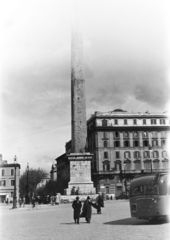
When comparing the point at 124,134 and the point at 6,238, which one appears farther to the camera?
the point at 124,134

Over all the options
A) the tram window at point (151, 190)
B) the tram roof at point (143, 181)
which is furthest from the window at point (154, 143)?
the tram window at point (151, 190)

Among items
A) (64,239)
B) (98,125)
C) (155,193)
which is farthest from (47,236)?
(98,125)

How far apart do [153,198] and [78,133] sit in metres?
20.0

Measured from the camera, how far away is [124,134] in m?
69.7

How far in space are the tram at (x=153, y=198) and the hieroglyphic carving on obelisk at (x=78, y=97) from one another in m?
19.0

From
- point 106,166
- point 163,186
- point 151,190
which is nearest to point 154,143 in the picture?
point 106,166

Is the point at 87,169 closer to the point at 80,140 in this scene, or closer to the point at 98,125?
the point at 80,140

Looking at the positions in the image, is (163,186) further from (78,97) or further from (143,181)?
(78,97)

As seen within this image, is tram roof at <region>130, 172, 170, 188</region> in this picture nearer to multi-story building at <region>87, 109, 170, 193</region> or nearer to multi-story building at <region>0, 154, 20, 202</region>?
multi-story building at <region>87, 109, 170, 193</region>

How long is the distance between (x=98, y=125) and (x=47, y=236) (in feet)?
193

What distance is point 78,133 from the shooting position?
105 feet

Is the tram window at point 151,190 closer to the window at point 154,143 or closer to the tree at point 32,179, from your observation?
the tree at point 32,179

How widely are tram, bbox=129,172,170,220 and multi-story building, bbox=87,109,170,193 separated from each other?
5456cm

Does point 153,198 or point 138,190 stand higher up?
point 138,190
